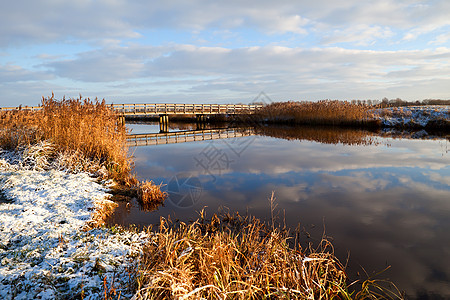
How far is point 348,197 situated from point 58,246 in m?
6.67

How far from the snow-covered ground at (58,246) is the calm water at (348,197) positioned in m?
1.08

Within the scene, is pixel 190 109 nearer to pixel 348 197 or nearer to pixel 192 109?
pixel 192 109

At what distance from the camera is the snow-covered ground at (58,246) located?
3047 millimetres

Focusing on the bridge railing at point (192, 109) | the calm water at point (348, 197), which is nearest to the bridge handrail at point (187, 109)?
the bridge railing at point (192, 109)

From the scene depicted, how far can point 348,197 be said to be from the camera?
745 cm

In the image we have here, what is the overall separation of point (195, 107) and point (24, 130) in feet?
92.6

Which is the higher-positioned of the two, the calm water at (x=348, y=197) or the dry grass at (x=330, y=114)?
the dry grass at (x=330, y=114)

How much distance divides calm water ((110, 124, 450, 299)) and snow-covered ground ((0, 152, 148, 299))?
108 cm

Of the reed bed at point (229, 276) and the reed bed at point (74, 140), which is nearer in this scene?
the reed bed at point (229, 276)

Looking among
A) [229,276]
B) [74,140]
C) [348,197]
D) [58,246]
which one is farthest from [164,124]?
[229,276]

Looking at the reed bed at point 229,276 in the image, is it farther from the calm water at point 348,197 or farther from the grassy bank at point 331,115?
the grassy bank at point 331,115

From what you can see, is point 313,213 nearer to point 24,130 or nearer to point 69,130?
point 69,130

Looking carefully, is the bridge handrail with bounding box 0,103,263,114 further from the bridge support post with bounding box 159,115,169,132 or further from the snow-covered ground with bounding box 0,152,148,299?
the snow-covered ground with bounding box 0,152,148,299

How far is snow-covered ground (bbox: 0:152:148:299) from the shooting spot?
10.00ft
